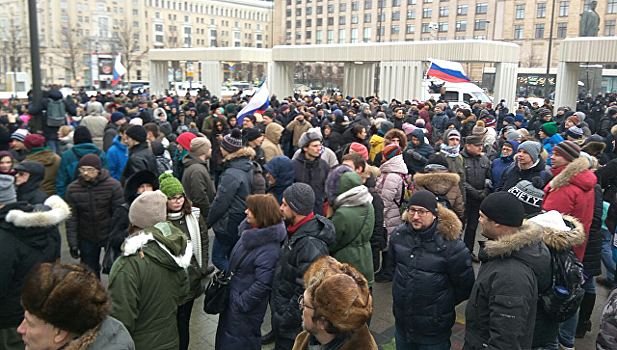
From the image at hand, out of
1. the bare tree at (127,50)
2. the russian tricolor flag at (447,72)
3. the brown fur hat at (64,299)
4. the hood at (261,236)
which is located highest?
the bare tree at (127,50)

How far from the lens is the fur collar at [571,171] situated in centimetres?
488

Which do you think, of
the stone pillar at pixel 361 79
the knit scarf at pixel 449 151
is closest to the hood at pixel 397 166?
the knit scarf at pixel 449 151

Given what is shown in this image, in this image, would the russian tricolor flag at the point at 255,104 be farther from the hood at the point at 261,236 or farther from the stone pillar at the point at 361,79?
the stone pillar at the point at 361,79

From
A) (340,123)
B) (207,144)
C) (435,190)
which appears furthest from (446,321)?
(340,123)

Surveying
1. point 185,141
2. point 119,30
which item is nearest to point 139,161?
point 185,141

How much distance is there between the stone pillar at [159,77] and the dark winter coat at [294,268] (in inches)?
1194

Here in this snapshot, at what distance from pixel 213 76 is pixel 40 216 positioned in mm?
25313

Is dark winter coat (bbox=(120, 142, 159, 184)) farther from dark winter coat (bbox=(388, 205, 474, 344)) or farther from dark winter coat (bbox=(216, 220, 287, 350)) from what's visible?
dark winter coat (bbox=(388, 205, 474, 344))

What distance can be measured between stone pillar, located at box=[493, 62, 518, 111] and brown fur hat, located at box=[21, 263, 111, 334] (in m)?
20.6

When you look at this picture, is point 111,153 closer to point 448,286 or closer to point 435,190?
point 435,190

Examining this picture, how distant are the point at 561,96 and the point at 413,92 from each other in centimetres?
555

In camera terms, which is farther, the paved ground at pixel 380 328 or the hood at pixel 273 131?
the hood at pixel 273 131

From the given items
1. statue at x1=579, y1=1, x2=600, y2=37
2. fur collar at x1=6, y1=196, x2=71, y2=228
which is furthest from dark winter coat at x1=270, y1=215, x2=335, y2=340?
statue at x1=579, y1=1, x2=600, y2=37

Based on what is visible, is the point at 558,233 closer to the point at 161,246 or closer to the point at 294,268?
the point at 294,268
